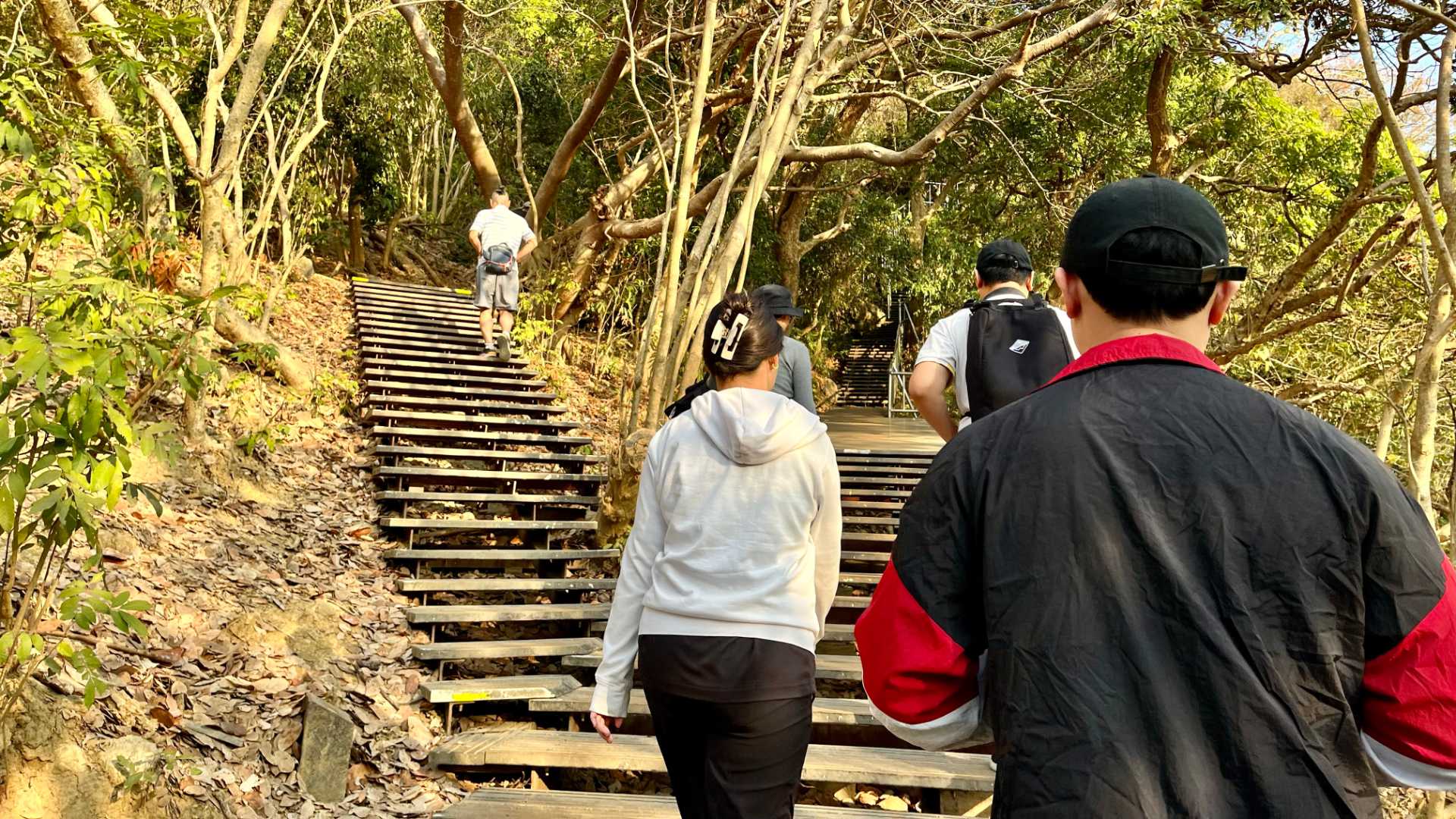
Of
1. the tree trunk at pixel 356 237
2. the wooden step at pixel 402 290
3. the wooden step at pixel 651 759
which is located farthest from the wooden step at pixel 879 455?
the tree trunk at pixel 356 237

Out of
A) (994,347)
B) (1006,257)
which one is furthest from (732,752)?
(1006,257)

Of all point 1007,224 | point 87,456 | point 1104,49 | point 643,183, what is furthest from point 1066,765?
point 1007,224

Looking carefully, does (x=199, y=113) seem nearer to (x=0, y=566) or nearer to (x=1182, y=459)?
(x=0, y=566)

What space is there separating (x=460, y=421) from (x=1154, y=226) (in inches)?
343

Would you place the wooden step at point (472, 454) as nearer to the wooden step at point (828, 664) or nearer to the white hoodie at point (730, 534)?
the wooden step at point (828, 664)

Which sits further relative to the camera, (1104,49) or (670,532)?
(1104,49)

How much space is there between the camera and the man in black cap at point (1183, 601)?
1.12 metres

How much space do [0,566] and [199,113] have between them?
11055mm

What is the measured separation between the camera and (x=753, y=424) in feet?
7.98

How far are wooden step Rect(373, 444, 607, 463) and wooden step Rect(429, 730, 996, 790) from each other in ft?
12.6

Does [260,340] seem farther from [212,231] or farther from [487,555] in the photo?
[487,555]

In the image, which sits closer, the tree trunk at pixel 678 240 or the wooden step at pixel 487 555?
the wooden step at pixel 487 555

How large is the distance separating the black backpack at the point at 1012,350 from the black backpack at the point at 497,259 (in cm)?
800

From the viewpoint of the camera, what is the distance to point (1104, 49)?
11.5m
